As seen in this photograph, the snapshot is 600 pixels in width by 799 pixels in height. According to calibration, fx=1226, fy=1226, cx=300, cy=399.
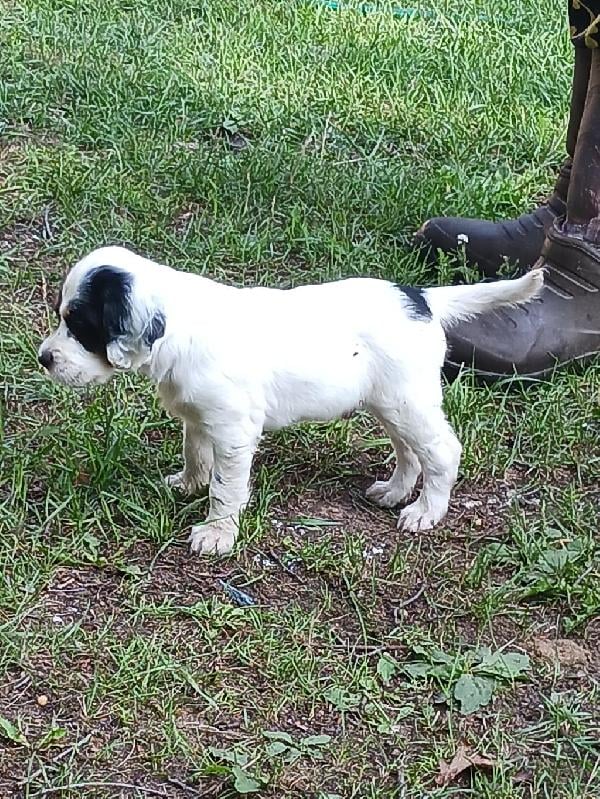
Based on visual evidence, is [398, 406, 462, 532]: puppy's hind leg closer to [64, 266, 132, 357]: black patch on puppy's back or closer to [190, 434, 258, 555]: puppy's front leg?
[190, 434, 258, 555]: puppy's front leg

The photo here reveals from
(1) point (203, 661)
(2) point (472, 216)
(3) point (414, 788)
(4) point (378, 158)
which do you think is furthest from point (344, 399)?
(4) point (378, 158)

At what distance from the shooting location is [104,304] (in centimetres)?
268

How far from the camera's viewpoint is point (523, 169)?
5.31 metres

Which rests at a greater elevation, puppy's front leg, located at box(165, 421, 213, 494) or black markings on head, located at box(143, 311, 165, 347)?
black markings on head, located at box(143, 311, 165, 347)

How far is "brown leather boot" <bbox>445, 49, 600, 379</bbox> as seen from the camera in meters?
3.72

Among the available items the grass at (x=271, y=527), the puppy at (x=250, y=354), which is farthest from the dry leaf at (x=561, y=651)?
the puppy at (x=250, y=354)

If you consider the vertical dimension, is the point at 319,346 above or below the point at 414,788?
above

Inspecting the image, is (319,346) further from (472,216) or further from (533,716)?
(472,216)

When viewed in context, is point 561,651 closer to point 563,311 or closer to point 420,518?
point 420,518

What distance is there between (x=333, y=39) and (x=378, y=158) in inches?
56.5

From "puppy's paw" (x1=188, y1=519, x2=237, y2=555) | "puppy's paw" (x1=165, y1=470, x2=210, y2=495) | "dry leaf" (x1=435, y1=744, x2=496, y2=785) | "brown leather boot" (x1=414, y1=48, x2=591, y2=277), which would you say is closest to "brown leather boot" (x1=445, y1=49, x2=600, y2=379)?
"brown leather boot" (x1=414, y1=48, x2=591, y2=277)

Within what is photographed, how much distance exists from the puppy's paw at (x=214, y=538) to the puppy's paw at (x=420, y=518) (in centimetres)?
45

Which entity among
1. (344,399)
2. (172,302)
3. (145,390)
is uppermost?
(172,302)

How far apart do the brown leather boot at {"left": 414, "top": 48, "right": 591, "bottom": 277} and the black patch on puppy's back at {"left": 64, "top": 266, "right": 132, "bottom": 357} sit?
183cm
